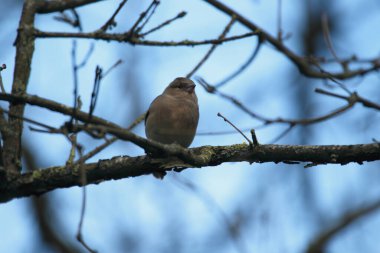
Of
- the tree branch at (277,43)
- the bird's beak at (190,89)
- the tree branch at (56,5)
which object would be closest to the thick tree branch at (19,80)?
the tree branch at (56,5)

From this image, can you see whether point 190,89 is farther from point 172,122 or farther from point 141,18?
point 141,18

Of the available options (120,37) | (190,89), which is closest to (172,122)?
(190,89)

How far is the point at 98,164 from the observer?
3.98 m

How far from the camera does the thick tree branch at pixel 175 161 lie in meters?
3.69

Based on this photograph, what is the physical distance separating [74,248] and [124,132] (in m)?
4.69

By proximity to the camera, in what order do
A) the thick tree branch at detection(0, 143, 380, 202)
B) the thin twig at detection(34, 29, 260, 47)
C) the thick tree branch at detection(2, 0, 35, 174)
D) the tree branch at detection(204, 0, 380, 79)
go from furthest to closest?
the tree branch at detection(204, 0, 380, 79), the thin twig at detection(34, 29, 260, 47), the thick tree branch at detection(2, 0, 35, 174), the thick tree branch at detection(0, 143, 380, 202)

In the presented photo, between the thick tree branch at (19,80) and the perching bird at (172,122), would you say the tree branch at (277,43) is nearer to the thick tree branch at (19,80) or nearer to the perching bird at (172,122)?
the perching bird at (172,122)

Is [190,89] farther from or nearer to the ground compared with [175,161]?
farther from the ground

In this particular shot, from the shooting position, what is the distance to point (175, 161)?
3979 mm

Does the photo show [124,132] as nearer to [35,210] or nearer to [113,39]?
[113,39]

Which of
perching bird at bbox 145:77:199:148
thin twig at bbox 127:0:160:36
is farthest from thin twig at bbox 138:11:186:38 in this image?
perching bird at bbox 145:77:199:148

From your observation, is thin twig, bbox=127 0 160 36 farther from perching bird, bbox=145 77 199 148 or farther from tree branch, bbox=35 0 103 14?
perching bird, bbox=145 77 199 148

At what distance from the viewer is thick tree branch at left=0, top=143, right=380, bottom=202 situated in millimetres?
3686

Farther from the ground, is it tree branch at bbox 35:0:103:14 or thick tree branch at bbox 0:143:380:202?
tree branch at bbox 35:0:103:14
